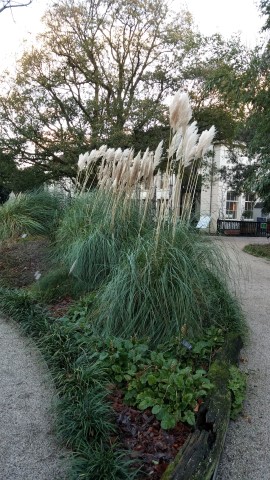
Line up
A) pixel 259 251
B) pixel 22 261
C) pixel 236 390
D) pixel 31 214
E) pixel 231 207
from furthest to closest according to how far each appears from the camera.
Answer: pixel 231 207, pixel 259 251, pixel 31 214, pixel 22 261, pixel 236 390

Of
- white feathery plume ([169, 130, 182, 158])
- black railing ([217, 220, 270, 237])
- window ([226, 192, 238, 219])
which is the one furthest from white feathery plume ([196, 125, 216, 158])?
window ([226, 192, 238, 219])

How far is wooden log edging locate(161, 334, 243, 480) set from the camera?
1883mm

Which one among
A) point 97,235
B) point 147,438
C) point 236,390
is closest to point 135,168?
point 97,235

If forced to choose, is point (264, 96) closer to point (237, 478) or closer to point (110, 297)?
point (110, 297)

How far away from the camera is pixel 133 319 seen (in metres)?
3.38

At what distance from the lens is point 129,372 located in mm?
2846

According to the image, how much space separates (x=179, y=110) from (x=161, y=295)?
5.87 feet

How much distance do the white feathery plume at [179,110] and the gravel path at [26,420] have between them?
8.56ft

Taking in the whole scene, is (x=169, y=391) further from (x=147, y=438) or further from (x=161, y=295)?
(x=161, y=295)

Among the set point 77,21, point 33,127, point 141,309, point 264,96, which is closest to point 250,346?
point 141,309

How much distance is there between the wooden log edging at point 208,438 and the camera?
1.88 metres

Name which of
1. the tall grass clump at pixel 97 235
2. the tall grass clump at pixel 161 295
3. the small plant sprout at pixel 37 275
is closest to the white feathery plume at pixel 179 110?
the tall grass clump at pixel 161 295

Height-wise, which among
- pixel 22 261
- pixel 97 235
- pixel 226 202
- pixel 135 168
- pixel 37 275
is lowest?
pixel 37 275

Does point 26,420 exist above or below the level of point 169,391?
below
